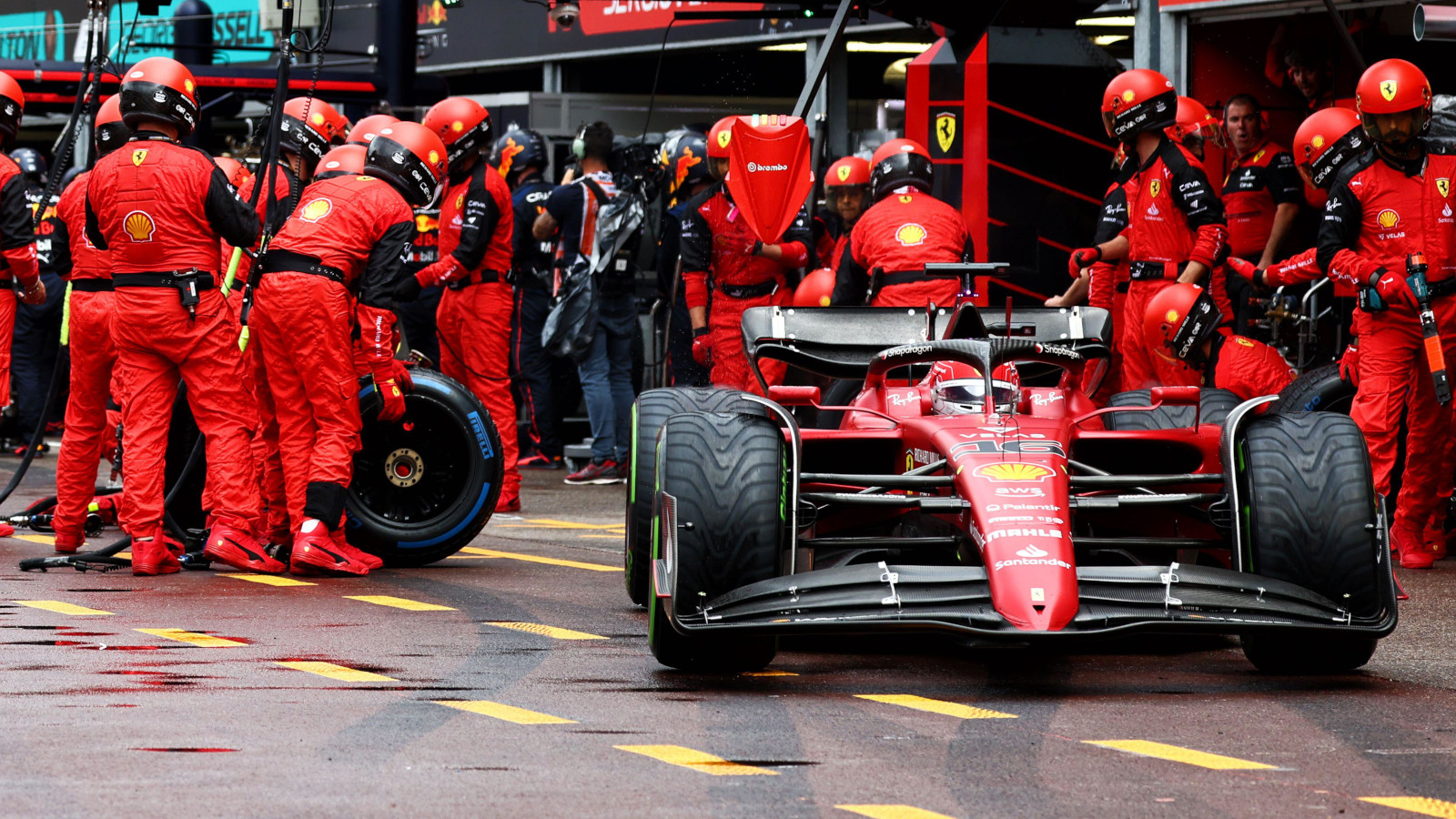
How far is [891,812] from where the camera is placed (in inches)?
166

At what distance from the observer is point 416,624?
23.3 feet

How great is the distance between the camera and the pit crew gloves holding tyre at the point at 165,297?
841 centimetres

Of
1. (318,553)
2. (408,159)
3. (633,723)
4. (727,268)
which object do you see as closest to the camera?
(633,723)

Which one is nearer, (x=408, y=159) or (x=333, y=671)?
(x=333, y=671)

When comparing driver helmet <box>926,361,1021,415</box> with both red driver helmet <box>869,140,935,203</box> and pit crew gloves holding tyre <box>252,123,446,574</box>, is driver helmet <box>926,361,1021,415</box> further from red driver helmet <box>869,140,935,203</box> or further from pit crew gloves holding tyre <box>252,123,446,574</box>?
red driver helmet <box>869,140,935,203</box>

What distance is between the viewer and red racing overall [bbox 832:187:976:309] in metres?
9.96

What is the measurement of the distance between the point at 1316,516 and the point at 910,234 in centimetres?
438

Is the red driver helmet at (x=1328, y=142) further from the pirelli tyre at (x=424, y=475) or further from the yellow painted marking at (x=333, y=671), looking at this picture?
the yellow painted marking at (x=333, y=671)

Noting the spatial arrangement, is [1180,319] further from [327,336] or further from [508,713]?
[508,713]

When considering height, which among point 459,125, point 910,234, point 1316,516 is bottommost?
A: point 1316,516

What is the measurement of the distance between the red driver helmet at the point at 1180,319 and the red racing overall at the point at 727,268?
8.15 feet

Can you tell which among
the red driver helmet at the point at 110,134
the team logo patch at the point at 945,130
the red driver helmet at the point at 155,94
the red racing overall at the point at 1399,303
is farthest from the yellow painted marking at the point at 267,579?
the team logo patch at the point at 945,130

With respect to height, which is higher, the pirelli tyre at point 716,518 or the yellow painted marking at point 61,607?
the pirelli tyre at point 716,518

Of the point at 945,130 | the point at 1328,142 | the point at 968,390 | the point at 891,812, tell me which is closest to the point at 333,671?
the point at 968,390
